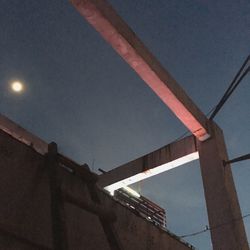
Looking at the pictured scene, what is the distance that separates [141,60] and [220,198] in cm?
408

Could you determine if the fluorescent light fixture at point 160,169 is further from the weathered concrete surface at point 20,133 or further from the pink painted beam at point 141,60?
the weathered concrete surface at point 20,133

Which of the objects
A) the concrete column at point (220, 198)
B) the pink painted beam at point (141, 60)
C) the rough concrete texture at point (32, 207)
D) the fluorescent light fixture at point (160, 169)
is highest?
the pink painted beam at point (141, 60)

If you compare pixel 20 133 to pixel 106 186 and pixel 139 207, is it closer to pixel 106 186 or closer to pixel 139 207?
pixel 106 186

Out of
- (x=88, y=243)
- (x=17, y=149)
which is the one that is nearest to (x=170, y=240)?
(x=88, y=243)

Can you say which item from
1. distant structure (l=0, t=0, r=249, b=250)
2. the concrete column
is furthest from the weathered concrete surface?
the concrete column

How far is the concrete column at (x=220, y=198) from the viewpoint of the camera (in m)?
7.98

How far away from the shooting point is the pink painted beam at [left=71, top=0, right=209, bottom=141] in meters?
7.66

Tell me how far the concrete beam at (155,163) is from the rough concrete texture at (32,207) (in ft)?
14.2

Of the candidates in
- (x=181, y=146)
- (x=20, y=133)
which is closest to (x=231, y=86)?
(x=181, y=146)

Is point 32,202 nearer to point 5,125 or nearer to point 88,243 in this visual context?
point 88,243

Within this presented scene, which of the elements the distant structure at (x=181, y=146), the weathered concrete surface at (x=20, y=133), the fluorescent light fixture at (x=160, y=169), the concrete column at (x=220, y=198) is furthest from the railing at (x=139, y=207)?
the weathered concrete surface at (x=20, y=133)

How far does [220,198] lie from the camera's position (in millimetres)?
8484

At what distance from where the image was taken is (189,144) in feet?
32.8

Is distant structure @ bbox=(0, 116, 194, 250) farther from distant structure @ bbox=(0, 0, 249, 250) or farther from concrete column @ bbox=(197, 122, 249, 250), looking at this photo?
concrete column @ bbox=(197, 122, 249, 250)
